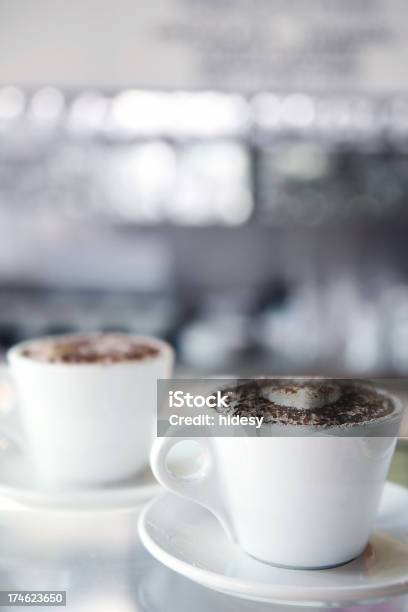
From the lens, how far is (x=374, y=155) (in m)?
1.36

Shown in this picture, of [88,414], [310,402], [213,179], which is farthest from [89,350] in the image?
[213,179]

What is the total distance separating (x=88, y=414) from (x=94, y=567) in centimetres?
9

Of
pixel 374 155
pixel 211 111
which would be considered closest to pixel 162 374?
pixel 211 111

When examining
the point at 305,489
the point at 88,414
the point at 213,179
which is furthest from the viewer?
the point at 213,179

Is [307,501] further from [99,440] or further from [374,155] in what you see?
[374,155]

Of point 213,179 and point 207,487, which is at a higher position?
point 213,179

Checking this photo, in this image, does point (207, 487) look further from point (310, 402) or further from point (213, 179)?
point (213, 179)

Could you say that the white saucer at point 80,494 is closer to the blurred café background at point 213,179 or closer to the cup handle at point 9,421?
the cup handle at point 9,421

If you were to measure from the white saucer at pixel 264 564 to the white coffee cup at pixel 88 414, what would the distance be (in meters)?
0.06

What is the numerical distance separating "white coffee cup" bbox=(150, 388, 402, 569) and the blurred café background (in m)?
1.02

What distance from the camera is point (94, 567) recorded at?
0.28 m

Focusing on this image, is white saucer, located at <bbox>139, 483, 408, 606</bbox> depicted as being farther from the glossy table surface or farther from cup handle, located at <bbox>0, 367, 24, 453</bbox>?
cup handle, located at <bbox>0, 367, 24, 453</bbox>

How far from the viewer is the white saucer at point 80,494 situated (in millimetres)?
330

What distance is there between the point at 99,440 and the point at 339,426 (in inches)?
5.8
